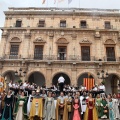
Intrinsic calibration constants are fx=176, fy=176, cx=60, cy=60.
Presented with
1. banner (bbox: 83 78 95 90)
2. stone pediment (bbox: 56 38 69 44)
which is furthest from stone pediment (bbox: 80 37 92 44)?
banner (bbox: 83 78 95 90)

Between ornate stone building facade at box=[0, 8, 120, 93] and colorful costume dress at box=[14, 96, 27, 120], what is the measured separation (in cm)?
1070

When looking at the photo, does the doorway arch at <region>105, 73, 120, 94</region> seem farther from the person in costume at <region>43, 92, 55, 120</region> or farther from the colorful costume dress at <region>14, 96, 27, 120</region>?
the colorful costume dress at <region>14, 96, 27, 120</region>

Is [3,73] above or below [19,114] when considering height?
above

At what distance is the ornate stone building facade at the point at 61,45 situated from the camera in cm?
2112

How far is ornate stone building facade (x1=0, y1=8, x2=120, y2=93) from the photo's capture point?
832 inches

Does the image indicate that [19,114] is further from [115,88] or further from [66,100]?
[115,88]

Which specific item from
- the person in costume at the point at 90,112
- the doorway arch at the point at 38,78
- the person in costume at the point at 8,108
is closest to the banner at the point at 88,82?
the doorway arch at the point at 38,78

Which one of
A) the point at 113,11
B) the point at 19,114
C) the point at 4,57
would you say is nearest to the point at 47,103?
the point at 19,114

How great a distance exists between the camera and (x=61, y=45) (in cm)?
2256

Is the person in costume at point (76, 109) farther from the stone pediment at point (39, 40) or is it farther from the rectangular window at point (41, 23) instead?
the rectangular window at point (41, 23)

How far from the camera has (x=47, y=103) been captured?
9.90 meters

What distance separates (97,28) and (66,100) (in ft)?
50.1

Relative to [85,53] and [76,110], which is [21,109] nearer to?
[76,110]

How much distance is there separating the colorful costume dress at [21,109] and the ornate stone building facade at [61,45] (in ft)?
35.1
